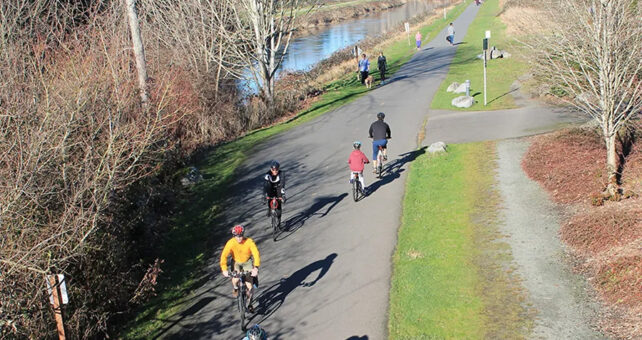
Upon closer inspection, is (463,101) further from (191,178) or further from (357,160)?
(191,178)

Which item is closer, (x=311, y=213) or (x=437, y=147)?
(x=311, y=213)

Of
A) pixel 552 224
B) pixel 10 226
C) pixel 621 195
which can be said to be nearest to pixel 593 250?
pixel 552 224

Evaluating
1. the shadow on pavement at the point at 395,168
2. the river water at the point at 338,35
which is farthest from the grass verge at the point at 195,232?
the river water at the point at 338,35

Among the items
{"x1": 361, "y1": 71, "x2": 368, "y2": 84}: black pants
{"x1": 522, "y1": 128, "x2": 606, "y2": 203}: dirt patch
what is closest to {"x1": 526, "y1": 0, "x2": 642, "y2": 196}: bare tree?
{"x1": 522, "y1": 128, "x2": 606, "y2": 203}: dirt patch

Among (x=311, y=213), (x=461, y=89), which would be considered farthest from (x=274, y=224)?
(x=461, y=89)

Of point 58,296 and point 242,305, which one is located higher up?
point 58,296

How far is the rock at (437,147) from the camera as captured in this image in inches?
773

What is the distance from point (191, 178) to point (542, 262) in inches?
471

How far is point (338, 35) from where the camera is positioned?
67125 mm

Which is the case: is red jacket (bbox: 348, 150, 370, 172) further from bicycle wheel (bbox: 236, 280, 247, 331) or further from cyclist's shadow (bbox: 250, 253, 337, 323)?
bicycle wheel (bbox: 236, 280, 247, 331)

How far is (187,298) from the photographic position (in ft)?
40.5

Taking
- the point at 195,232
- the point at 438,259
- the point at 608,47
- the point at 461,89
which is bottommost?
the point at 195,232

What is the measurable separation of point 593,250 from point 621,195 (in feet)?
9.60

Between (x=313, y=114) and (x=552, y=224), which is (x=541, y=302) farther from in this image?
(x=313, y=114)
